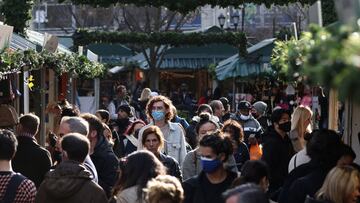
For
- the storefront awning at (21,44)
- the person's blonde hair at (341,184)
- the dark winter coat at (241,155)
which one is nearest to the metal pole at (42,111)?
the storefront awning at (21,44)

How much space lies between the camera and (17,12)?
16000 millimetres

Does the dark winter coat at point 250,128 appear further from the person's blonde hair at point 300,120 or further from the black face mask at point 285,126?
the person's blonde hair at point 300,120

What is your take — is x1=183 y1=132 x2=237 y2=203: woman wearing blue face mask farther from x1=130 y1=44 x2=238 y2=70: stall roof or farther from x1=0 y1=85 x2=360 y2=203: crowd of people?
x1=130 y1=44 x2=238 y2=70: stall roof

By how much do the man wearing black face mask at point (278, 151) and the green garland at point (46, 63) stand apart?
298 centimetres

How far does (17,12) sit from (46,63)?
110 inches

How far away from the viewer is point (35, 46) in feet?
47.9

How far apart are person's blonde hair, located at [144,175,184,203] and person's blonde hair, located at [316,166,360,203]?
0.93 meters

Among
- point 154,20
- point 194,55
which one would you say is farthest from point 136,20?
point 194,55

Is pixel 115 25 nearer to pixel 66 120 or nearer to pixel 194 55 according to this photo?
pixel 194 55

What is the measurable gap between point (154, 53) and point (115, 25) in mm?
15536

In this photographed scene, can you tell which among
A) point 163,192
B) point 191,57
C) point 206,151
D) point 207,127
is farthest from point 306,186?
point 191,57

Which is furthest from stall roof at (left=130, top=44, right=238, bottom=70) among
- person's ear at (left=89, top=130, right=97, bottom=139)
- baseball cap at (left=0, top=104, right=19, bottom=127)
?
person's ear at (left=89, top=130, right=97, bottom=139)

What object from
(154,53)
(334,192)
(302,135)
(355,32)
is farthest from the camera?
(154,53)

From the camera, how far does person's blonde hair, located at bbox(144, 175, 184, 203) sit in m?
5.50
